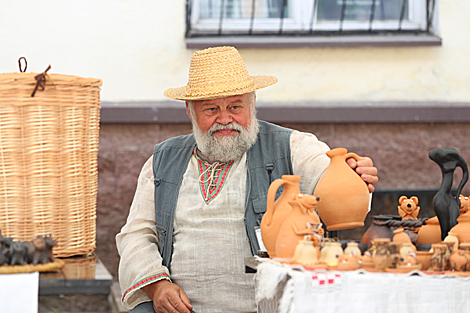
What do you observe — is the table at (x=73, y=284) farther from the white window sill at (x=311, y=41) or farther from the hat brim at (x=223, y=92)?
the white window sill at (x=311, y=41)

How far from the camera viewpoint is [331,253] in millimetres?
2162

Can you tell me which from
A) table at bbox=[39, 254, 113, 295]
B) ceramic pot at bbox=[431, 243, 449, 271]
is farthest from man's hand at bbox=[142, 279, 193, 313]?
ceramic pot at bbox=[431, 243, 449, 271]

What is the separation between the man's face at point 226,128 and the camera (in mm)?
3387

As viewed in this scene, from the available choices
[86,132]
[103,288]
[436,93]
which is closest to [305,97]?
[436,93]

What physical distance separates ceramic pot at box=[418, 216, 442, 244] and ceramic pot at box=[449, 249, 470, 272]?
35 cm

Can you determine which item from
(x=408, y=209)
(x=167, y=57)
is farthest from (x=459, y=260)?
(x=167, y=57)

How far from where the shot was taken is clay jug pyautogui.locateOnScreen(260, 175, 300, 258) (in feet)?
7.97

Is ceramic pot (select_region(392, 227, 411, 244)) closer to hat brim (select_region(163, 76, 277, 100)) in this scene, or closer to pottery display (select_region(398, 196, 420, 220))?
pottery display (select_region(398, 196, 420, 220))

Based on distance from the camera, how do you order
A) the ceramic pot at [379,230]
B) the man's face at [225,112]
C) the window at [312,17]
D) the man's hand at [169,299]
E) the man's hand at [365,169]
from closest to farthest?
1. the ceramic pot at [379,230]
2. the man's hand at [365,169]
3. the man's hand at [169,299]
4. the man's face at [225,112]
5. the window at [312,17]

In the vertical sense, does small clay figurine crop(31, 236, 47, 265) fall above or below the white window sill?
below

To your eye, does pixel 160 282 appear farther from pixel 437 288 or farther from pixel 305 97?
pixel 305 97

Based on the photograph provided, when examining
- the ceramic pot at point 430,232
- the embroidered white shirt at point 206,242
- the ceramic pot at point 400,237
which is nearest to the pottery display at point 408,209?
the ceramic pot at point 430,232

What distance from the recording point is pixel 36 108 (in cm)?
322

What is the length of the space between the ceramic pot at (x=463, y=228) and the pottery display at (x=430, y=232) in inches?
5.7
